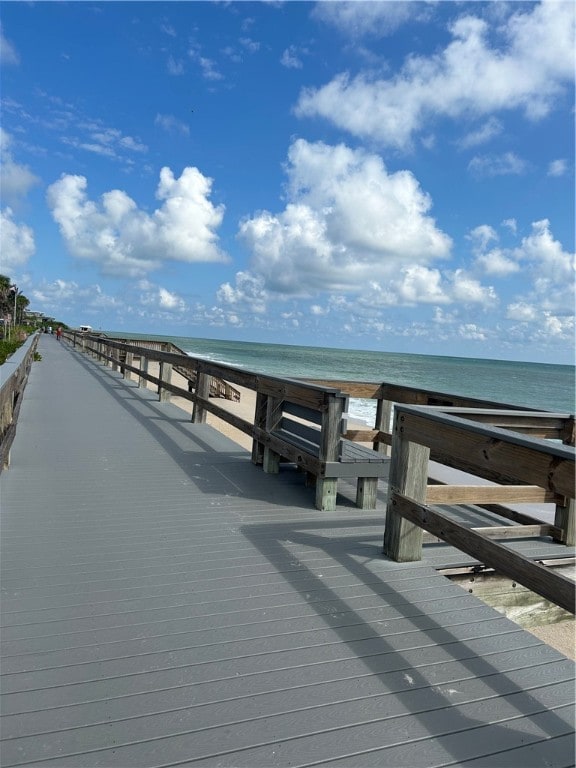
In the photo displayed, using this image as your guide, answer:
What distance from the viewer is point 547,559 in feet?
12.1

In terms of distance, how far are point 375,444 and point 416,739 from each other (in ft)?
13.5

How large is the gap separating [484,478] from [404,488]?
45 cm

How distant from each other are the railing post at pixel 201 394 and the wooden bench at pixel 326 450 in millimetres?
2861

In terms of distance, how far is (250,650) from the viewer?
7.82 ft

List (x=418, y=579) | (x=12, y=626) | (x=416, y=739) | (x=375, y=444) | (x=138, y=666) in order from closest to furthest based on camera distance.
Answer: (x=416, y=739) < (x=138, y=666) < (x=12, y=626) < (x=418, y=579) < (x=375, y=444)

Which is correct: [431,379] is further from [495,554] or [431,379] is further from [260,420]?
[495,554]

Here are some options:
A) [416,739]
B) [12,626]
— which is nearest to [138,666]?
[12,626]

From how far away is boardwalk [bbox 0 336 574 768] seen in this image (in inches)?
73.5

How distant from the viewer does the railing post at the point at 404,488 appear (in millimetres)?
3229

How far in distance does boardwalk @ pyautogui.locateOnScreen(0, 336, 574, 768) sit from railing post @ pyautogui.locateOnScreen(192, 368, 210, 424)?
3645 mm

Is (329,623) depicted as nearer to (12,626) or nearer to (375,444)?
(12,626)

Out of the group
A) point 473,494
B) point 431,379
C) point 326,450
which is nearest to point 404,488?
point 473,494

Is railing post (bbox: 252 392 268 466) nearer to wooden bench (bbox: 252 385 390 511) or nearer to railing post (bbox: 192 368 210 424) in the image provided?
wooden bench (bbox: 252 385 390 511)

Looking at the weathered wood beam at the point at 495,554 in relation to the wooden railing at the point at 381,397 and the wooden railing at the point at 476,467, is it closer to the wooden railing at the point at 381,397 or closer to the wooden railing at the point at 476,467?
the wooden railing at the point at 476,467
